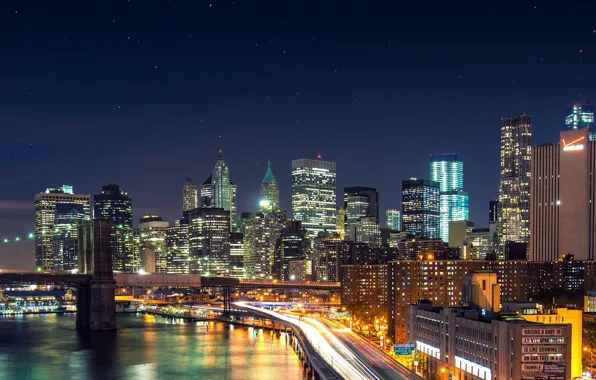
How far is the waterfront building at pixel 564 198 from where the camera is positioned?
149875mm

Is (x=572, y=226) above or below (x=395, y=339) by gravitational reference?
above

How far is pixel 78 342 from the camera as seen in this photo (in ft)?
335

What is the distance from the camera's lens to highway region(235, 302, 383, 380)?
64500mm

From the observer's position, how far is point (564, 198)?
156 meters

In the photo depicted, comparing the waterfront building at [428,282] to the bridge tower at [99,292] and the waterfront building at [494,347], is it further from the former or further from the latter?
the bridge tower at [99,292]

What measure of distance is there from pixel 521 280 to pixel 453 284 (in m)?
18.9

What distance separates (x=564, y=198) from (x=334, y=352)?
299ft

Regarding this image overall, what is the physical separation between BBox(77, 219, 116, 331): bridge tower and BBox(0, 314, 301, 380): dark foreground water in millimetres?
2840

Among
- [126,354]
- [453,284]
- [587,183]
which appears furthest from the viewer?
[587,183]

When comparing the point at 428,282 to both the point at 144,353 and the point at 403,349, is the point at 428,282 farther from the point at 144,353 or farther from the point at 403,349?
the point at 144,353

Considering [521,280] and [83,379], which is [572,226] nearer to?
[521,280]

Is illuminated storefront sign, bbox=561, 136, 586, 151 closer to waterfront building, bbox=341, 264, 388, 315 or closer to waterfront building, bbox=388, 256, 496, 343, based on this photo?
waterfront building, bbox=341, 264, 388, 315

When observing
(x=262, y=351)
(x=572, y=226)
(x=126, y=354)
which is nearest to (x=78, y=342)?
(x=126, y=354)

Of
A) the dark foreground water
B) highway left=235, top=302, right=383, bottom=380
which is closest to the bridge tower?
the dark foreground water
